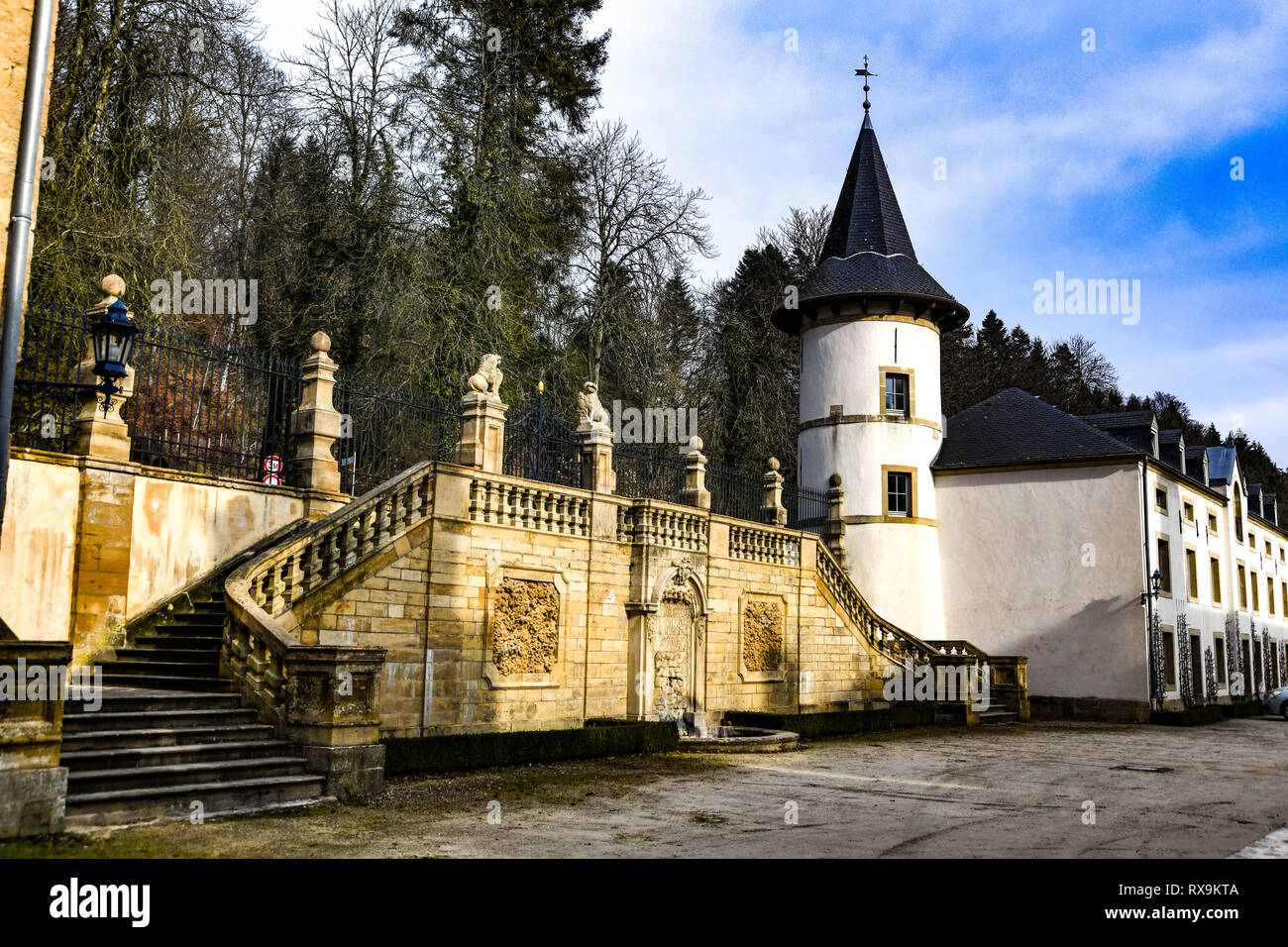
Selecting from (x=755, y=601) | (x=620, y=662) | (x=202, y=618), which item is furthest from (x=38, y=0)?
(x=755, y=601)

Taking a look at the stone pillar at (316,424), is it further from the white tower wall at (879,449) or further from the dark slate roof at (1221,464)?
the dark slate roof at (1221,464)

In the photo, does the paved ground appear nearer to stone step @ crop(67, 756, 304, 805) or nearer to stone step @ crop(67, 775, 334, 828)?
stone step @ crop(67, 775, 334, 828)

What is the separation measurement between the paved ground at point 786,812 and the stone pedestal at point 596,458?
5.04 meters

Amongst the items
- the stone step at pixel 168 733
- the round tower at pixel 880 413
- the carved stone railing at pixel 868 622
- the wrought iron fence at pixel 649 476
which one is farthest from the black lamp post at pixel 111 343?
the round tower at pixel 880 413

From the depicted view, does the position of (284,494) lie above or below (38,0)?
below

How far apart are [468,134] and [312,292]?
5.33m

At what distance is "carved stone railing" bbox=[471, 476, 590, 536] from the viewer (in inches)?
623

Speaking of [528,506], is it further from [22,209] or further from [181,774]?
[22,209]

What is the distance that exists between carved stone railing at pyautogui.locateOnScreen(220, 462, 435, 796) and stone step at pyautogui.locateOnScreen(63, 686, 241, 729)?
0.31m

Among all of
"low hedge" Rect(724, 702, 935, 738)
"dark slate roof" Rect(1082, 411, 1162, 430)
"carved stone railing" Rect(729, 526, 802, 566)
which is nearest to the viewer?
"low hedge" Rect(724, 702, 935, 738)

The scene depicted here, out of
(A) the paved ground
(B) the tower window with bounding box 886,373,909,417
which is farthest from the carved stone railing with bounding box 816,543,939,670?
(A) the paved ground

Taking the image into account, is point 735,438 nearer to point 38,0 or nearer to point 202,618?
point 202,618

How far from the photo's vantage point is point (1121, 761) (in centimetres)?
1712

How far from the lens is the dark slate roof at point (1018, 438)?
28.7m
